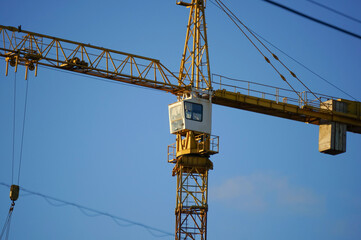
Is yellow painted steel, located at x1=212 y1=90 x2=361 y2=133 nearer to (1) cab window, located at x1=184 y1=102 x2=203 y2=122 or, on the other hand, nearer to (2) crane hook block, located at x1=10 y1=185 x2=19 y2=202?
(1) cab window, located at x1=184 y1=102 x2=203 y2=122

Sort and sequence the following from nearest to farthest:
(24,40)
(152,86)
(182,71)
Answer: (24,40) < (152,86) < (182,71)

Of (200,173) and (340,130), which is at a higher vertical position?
(340,130)

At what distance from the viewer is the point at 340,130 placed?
68.4 meters

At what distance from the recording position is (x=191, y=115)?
63250 millimetres

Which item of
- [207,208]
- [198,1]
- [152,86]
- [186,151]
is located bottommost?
[207,208]

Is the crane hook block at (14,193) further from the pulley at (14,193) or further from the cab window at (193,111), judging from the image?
the cab window at (193,111)

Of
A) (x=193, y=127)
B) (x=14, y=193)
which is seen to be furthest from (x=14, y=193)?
(x=193, y=127)

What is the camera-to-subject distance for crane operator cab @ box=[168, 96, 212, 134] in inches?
2478

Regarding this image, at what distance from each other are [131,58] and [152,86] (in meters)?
3.03

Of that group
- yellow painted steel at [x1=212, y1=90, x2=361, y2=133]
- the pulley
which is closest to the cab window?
yellow painted steel at [x1=212, y1=90, x2=361, y2=133]

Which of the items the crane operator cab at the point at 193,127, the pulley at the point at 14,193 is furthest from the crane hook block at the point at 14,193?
the crane operator cab at the point at 193,127

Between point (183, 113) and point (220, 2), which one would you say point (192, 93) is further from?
point (220, 2)

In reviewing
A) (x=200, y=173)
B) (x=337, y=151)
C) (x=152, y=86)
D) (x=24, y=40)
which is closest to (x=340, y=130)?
(x=337, y=151)

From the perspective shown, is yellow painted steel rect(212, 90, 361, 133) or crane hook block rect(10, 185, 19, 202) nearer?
crane hook block rect(10, 185, 19, 202)
